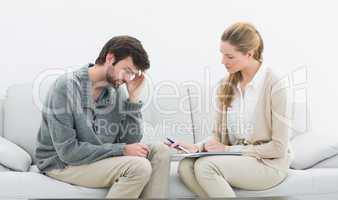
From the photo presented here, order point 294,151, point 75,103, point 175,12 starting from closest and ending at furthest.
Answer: point 75,103 < point 294,151 < point 175,12

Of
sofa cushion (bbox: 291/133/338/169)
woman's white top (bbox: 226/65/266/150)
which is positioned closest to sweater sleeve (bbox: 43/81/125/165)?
woman's white top (bbox: 226/65/266/150)

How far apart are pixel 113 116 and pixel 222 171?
51 cm

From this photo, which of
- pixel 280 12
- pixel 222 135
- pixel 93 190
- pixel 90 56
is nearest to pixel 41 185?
pixel 93 190

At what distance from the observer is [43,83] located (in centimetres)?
239

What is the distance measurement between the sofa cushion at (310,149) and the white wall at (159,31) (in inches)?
5.4

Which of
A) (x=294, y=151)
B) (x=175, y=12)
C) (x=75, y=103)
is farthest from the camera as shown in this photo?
(x=175, y=12)

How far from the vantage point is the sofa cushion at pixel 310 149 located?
2.36 m

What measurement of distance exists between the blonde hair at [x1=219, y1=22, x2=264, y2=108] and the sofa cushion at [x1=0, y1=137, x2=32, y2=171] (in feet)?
2.89

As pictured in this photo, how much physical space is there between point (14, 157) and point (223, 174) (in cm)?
89

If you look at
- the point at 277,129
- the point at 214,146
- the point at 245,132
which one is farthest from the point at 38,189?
the point at 277,129

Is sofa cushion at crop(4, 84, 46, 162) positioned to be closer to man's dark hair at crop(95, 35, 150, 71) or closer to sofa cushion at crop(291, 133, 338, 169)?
man's dark hair at crop(95, 35, 150, 71)

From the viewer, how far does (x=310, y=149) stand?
2396 millimetres

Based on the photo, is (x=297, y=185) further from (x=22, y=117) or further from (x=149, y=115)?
(x=22, y=117)

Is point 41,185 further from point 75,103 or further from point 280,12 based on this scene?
point 280,12
